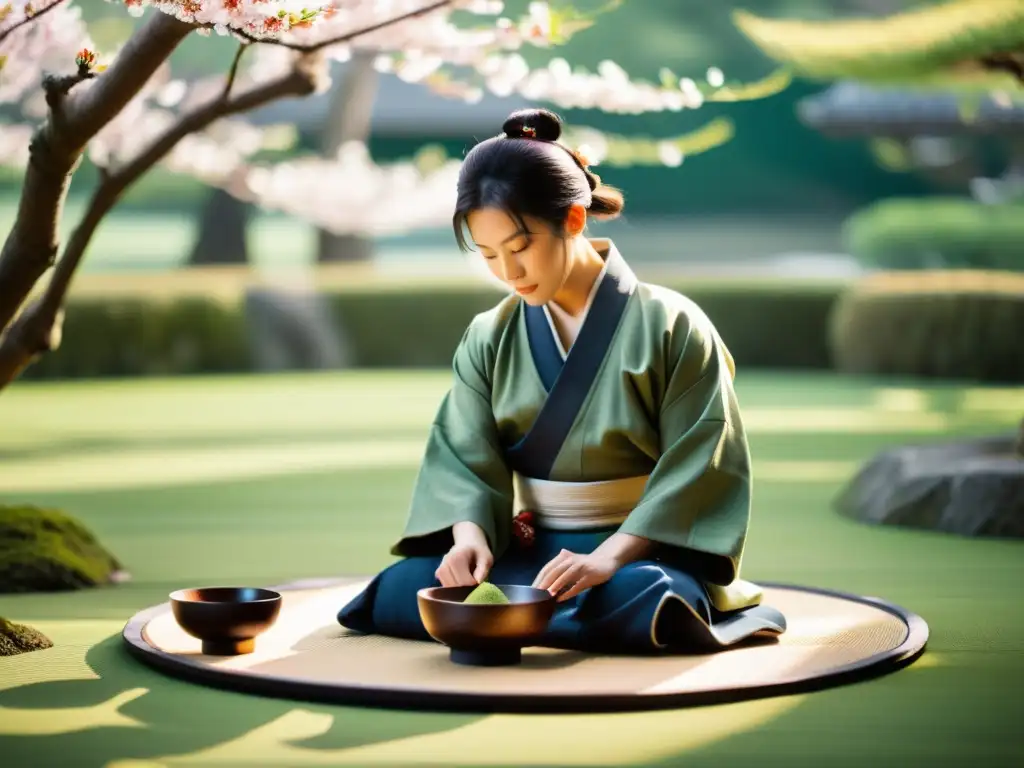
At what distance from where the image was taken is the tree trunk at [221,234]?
1809 cm

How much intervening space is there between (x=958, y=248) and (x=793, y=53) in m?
11.9

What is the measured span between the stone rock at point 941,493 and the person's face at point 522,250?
2.61m

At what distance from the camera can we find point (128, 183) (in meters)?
4.72

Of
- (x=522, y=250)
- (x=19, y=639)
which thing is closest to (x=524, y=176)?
(x=522, y=250)

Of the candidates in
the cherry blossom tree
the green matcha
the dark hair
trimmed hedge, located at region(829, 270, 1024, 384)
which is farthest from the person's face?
trimmed hedge, located at region(829, 270, 1024, 384)

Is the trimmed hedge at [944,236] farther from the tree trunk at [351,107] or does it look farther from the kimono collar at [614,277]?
the kimono collar at [614,277]

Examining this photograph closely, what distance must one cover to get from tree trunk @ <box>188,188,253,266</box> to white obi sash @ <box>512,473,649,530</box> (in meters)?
14.8

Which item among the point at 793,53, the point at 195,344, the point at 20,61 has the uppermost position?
the point at 793,53

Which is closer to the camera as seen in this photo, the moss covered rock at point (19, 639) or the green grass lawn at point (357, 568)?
the green grass lawn at point (357, 568)

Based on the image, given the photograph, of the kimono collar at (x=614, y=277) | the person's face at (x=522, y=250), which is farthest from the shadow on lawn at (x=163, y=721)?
the kimono collar at (x=614, y=277)

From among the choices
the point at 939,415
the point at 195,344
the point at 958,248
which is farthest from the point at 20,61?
the point at 958,248

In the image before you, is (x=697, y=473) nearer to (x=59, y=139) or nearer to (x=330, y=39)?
(x=330, y=39)

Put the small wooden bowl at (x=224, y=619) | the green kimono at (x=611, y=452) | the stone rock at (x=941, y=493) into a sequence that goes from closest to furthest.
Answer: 1. the small wooden bowl at (x=224, y=619)
2. the green kimono at (x=611, y=452)
3. the stone rock at (x=941, y=493)

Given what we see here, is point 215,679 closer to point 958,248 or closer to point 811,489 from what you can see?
point 811,489
